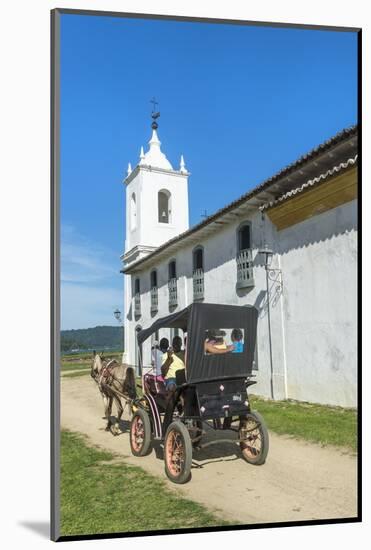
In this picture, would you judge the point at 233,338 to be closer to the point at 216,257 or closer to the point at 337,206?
the point at 337,206

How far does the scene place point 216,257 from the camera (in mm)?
6742

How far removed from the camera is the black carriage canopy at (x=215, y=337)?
425 centimetres

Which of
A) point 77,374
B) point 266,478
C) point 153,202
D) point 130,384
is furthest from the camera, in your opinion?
point 153,202

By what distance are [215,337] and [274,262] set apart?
6.81 feet

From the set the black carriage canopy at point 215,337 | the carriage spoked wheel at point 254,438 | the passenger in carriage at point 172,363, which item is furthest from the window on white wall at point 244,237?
the carriage spoked wheel at point 254,438

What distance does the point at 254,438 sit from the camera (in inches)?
178

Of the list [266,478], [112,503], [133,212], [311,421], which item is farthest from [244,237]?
[112,503]

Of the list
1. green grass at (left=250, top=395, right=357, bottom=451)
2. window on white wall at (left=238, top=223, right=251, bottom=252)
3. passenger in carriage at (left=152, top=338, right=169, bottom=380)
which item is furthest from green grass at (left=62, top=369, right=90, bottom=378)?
window on white wall at (left=238, top=223, right=251, bottom=252)

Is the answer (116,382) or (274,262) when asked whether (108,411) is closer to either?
(116,382)

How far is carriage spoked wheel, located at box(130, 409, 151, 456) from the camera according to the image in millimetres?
4875

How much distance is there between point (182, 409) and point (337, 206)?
285 cm

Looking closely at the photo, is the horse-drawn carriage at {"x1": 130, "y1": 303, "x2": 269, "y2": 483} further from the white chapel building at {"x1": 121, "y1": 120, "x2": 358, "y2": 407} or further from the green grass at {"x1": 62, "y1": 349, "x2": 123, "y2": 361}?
the white chapel building at {"x1": 121, "y1": 120, "x2": 358, "y2": 407}

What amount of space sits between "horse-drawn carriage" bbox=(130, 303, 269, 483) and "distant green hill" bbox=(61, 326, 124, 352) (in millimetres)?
354

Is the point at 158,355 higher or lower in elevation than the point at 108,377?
higher
